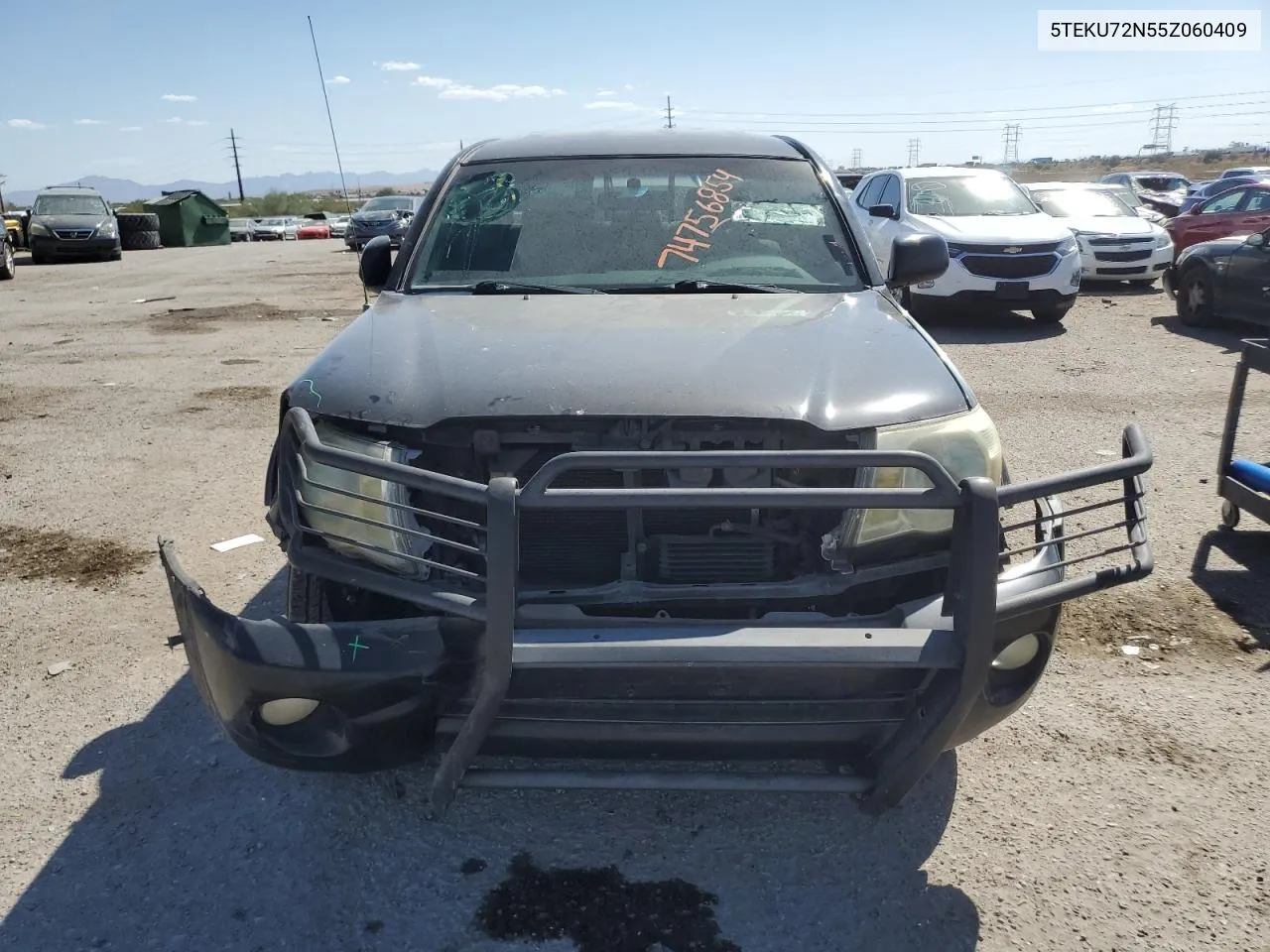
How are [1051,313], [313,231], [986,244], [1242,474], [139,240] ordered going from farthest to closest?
[313,231] < [139,240] < [1051,313] < [986,244] < [1242,474]

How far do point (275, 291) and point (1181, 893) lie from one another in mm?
16397

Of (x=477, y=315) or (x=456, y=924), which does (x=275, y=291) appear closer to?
(x=477, y=315)

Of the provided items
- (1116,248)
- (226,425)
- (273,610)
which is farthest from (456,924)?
(1116,248)

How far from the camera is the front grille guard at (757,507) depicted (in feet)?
6.66

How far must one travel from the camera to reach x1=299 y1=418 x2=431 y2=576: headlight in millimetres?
2320

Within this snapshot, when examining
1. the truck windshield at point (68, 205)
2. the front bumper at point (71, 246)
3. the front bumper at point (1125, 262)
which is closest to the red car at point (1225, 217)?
the front bumper at point (1125, 262)

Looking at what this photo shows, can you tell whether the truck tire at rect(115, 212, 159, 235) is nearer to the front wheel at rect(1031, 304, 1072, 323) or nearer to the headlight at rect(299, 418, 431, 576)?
the front wheel at rect(1031, 304, 1072, 323)

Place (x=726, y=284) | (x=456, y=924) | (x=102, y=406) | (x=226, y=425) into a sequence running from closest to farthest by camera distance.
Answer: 1. (x=456, y=924)
2. (x=726, y=284)
3. (x=226, y=425)
4. (x=102, y=406)

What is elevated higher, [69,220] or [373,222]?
[69,220]

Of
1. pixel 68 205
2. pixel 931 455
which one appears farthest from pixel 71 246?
pixel 931 455

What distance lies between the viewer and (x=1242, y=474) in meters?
4.60

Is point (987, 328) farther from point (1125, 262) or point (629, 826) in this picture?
point (629, 826)

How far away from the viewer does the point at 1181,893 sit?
2.49 meters

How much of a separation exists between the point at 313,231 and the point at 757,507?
144 feet
